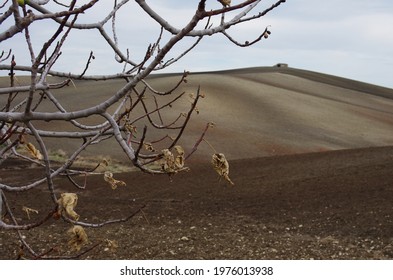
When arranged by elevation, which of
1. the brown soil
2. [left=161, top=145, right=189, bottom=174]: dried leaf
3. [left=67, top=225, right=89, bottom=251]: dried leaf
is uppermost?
[left=161, top=145, right=189, bottom=174]: dried leaf

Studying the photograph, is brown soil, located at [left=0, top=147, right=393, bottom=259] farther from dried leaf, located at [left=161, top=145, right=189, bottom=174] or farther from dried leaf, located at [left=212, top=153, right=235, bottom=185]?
dried leaf, located at [left=212, top=153, right=235, bottom=185]

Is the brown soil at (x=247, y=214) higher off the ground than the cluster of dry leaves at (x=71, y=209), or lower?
lower

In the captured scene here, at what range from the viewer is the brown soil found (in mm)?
10922

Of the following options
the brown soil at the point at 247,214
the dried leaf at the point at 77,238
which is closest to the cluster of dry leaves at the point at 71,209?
the dried leaf at the point at 77,238

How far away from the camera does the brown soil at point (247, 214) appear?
35.8 ft

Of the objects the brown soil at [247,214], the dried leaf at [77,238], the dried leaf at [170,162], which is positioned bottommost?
the brown soil at [247,214]

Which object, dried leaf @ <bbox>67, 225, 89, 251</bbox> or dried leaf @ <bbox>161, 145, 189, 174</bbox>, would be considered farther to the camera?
dried leaf @ <bbox>161, 145, 189, 174</bbox>

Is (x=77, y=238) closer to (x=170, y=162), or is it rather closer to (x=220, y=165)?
(x=170, y=162)

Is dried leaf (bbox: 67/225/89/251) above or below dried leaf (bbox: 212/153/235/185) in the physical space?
below

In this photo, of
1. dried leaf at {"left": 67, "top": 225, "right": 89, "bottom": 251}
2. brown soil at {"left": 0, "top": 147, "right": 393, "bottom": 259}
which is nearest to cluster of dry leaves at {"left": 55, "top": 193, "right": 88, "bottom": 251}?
dried leaf at {"left": 67, "top": 225, "right": 89, "bottom": 251}

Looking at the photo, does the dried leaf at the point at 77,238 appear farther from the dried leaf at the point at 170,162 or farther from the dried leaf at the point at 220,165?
the dried leaf at the point at 220,165

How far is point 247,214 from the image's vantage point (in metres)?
13.5

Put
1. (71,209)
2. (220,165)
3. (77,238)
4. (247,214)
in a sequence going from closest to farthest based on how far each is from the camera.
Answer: (71,209) < (77,238) < (220,165) < (247,214)

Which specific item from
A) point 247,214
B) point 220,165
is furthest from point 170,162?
point 247,214
